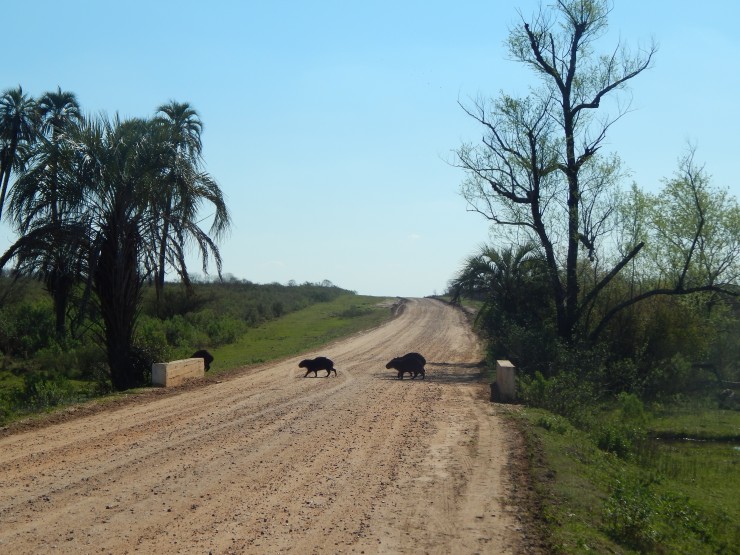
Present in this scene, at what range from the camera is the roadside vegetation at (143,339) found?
20531 millimetres

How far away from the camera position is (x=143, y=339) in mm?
23297

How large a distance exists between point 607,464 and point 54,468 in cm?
891

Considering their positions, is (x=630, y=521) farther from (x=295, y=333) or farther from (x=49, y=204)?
(x=295, y=333)

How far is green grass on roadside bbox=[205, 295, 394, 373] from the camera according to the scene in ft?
107

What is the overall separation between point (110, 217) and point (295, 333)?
1093 inches

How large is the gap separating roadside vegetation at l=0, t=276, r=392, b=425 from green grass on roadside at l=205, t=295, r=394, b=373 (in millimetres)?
55

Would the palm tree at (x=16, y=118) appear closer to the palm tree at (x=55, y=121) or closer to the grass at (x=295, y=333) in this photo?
the palm tree at (x=55, y=121)

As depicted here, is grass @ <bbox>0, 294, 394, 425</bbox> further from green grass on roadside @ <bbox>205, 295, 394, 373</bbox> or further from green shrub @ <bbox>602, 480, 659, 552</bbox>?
green shrub @ <bbox>602, 480, 659, 552</bbox>

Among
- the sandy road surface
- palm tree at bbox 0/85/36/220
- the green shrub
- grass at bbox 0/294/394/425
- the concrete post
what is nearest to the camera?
the sandy road surface

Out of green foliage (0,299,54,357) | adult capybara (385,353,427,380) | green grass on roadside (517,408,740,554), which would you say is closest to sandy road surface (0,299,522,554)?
green grass on roadside (517,408,740,554)

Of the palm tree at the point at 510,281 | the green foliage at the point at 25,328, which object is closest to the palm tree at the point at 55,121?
the green foliage at the point at 25,328

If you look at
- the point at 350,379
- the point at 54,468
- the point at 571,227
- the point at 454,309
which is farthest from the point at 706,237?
the point at 454,309

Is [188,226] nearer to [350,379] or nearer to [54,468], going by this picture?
[350,379]

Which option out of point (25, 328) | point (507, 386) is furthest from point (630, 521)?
point (25, 328)
